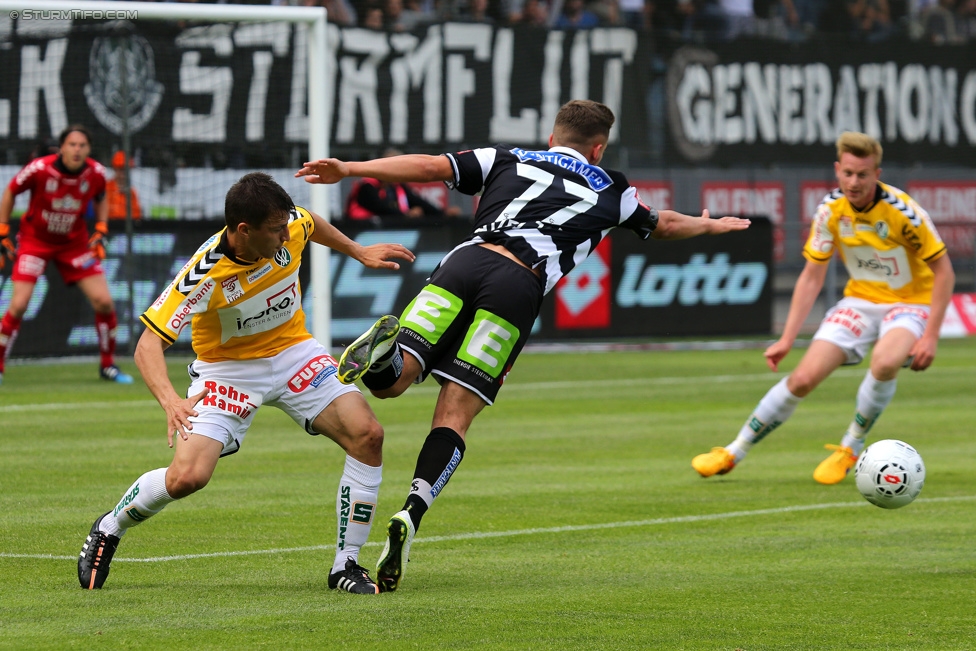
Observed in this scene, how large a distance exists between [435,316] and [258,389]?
Result: 2.68 feet

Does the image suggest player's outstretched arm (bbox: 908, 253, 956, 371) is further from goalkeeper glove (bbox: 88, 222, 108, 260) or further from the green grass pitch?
goalkeeper glove (bbox: 88, 222, 108, 260)

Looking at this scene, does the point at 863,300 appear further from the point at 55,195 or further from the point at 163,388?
the point at 55,195

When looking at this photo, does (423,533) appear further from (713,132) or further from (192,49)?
(713,132)

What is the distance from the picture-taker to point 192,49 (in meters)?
→ 17.8

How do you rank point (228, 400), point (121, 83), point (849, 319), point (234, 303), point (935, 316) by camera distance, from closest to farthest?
point (234, 303) → point (228, 400) → point (935, 316) → point (849, 319) → point (121, 83)

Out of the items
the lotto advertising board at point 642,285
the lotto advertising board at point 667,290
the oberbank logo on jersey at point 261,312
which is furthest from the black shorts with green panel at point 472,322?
the lotto advertising board at point 667,290

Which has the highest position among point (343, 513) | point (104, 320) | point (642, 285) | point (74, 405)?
point (343, 513)

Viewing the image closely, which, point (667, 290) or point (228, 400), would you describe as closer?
point (228, 400)

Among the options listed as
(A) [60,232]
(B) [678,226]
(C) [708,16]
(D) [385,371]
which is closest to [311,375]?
(D) [385,371]

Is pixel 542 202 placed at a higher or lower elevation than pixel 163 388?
higher

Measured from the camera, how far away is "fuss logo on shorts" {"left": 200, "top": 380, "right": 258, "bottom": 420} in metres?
6.13

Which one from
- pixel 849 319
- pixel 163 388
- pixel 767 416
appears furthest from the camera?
pixel 849 319

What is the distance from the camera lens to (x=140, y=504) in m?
5.97

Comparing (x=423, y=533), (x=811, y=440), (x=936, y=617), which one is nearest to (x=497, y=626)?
(x=936, y=617)
